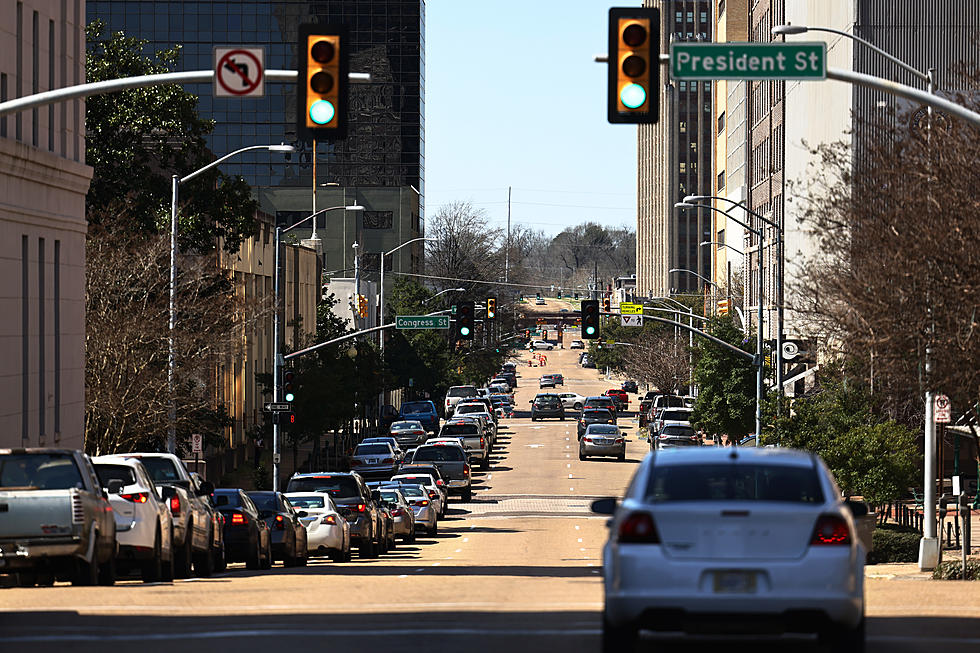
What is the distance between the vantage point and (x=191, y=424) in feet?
139

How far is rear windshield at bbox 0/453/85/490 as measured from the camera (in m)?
17.8

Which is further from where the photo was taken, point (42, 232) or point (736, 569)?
point (42, 232)

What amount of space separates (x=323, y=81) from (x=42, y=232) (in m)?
19.8

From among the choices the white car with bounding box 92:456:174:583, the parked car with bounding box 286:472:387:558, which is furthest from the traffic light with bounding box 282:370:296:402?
the white car with bounding box 92:456:174:583

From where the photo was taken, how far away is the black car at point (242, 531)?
2523 centimetres

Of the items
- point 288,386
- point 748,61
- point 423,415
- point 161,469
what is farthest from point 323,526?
point 423,415

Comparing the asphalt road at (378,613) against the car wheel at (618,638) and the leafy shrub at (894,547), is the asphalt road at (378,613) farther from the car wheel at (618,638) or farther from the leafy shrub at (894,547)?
the leafy shrub at (894,547)

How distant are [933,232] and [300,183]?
127 meters

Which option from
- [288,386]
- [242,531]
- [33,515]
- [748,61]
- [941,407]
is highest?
[748,61]

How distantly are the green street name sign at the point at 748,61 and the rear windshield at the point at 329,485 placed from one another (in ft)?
53.8

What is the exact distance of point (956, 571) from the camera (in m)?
24.8

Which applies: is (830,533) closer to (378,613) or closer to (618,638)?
(618,638)

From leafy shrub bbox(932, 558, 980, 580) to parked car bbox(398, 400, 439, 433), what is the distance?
5376 cm

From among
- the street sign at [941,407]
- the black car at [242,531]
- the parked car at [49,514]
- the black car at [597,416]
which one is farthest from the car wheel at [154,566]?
the black car at [597,416]
